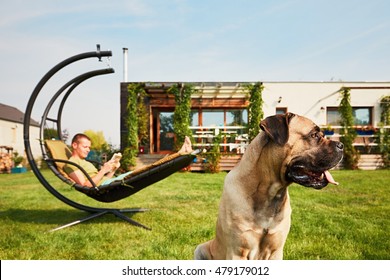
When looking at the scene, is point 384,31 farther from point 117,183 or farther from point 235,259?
point 117,183

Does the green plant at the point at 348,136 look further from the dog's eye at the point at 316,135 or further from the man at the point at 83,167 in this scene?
the dog's eye at the point at 316,135

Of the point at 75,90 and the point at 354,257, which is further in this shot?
the point at 75,90

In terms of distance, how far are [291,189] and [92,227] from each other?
357cm

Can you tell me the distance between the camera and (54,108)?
13.5ft

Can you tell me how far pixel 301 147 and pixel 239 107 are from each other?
9.40 meters

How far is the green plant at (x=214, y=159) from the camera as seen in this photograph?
9.02 m

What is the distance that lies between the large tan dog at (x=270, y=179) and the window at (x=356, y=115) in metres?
5.99

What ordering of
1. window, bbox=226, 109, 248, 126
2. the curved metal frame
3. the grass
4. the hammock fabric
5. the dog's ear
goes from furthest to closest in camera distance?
1. window, bbox=226, 109, 248, 126
2. the curved metal frame
3. the hammock fabric
4. the grass
5. the dog's ear

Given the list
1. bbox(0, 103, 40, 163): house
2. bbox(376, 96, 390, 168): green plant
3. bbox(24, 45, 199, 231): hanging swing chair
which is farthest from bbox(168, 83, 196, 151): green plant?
bbox(24, 45, 199, 231): hanging swing chair

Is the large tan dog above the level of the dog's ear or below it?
below

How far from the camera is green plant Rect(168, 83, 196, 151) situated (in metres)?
10.1

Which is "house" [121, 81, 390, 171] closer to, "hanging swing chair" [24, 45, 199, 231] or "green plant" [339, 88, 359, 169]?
"green plant" [339, 88, 359, 169]
